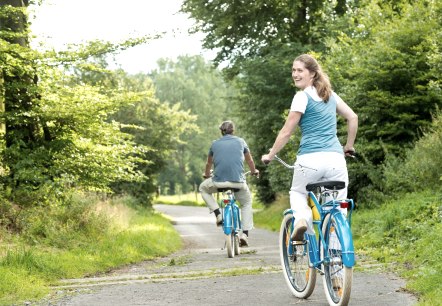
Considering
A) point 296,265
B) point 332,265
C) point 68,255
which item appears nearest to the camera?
point 332,265

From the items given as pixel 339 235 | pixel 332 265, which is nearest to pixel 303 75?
pixel 339 235

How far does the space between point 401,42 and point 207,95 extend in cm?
8649

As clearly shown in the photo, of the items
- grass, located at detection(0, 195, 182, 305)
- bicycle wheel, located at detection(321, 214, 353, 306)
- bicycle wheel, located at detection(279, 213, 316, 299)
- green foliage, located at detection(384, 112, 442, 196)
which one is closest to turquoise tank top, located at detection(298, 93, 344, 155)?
bicycle wheel, located at detection(321, 214, 353, 306)

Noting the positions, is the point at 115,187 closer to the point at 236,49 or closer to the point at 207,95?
the point at 236,49

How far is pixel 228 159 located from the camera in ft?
39.8

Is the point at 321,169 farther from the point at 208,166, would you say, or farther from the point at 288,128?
the point at 208,166

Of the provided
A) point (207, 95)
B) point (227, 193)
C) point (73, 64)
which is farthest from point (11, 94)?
point (207, 95)

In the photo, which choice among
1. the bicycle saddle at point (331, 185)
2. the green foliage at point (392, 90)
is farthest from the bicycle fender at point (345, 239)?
the green foliage at point (392, 90)

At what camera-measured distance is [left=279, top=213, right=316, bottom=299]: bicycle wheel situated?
264 inches

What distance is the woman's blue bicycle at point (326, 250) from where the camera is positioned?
568cm

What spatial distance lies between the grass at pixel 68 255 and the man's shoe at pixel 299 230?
286cm

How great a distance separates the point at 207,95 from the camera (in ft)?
337

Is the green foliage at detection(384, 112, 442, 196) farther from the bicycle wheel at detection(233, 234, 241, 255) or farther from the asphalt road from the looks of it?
the asphalt road

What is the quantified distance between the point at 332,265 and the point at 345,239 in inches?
20.0
